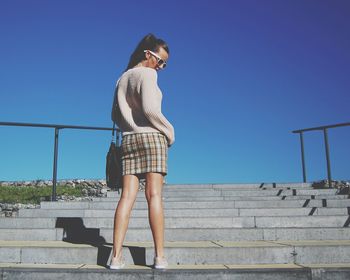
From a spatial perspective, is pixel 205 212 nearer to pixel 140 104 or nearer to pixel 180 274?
pixel 180 274

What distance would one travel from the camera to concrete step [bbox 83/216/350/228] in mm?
3721

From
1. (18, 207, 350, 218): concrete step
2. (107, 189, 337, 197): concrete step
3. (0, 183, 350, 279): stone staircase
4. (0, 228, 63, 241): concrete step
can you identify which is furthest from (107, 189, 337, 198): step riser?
(0, 228, 63, 241): concrete step

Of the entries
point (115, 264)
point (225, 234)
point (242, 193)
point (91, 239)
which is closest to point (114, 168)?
point (115, 264)

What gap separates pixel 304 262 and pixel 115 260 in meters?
1.42

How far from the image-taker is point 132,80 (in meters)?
2.47

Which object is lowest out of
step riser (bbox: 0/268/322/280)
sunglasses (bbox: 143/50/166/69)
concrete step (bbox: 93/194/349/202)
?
step riser (bbox: 0/268/322/280)

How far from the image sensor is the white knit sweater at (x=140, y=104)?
7.77 feet

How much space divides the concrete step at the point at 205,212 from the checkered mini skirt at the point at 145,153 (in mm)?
1914

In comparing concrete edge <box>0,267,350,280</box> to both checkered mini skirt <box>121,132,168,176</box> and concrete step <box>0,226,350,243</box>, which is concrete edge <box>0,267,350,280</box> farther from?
concrete step <box>0,226,350,243</box>

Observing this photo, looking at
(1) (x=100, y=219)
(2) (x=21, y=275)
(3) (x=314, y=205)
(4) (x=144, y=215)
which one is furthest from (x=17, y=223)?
(3) (x=314, y=205)

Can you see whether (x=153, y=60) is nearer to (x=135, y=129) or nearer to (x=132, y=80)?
(x=132, y=80)

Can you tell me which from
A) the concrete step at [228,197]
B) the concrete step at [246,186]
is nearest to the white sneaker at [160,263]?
the concrete step at [228,197]

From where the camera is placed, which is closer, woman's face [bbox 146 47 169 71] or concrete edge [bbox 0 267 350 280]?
concrete edge [bbox 0 267 350 280]

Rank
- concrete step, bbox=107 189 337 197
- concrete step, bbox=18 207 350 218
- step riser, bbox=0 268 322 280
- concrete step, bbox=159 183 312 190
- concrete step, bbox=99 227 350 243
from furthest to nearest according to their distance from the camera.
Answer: concrete step, bbox=159 183 312 190, concrete step, bbox=107 189 337 197, concrete step, bbox=18 207 350 218, concrete step, bbox=99 227 350 243, step riser, bbox=0 268 322 280
